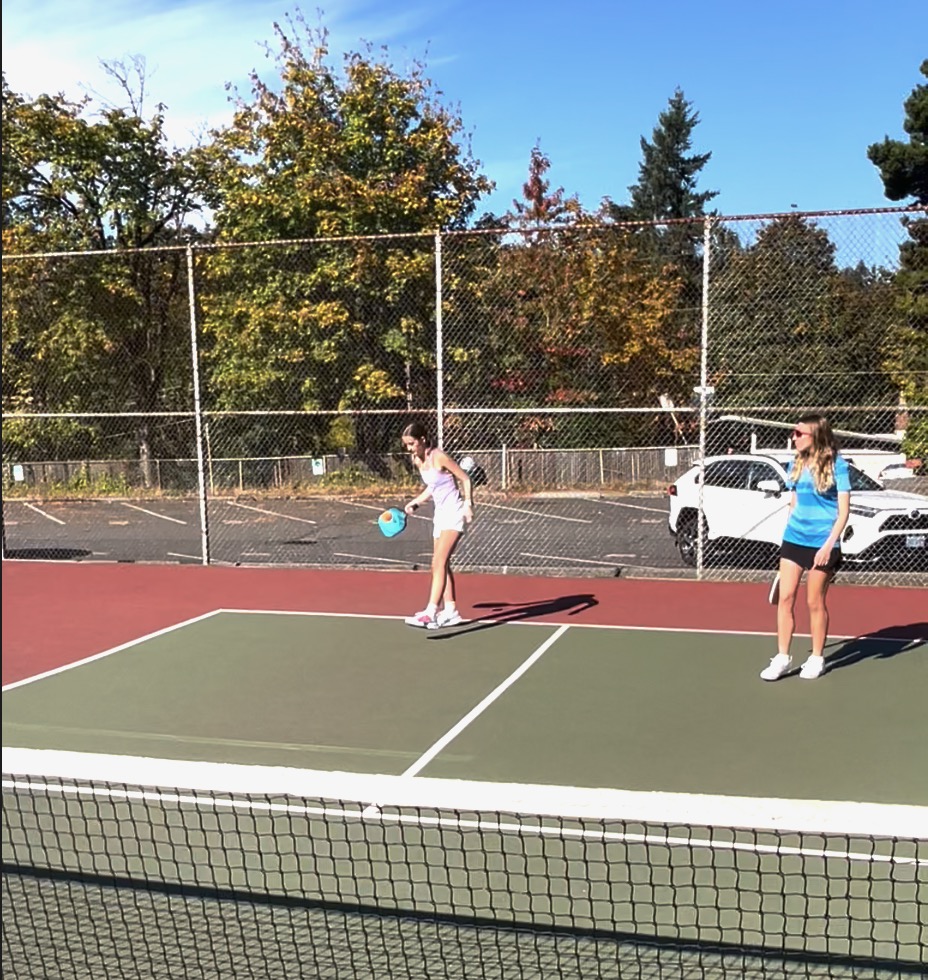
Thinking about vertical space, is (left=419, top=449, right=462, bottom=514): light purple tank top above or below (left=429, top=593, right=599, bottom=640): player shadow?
above

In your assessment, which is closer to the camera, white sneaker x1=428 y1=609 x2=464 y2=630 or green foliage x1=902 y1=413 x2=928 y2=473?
white sneaker x1=428 y1=609 x2=464 y2=630

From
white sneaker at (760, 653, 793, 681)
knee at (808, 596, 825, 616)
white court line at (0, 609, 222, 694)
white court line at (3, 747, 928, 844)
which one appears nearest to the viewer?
white court line at (3, 747, 928, 844)

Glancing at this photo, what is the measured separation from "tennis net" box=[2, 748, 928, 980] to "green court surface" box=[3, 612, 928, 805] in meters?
0.80

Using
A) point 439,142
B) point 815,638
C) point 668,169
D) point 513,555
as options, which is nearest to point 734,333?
point 513,555

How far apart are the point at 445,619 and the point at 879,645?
11.4 ft

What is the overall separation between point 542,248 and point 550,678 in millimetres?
13607

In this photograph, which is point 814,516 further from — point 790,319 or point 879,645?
point 790,319

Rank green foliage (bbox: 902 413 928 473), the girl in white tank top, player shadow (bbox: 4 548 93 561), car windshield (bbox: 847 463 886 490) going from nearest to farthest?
the girl in white tank top < car windshield (bbox: 847 463 886 490) < player shadow (bbox: 4 548 93 561) < green foliage (bbox: 902 413 928 473)

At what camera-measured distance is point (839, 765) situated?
16.7ft

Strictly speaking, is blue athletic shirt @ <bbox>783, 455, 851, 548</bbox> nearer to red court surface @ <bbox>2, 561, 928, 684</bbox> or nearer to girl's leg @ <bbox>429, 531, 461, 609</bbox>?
red court surface @ <bbox>2, 561, 928, 684</bbox>

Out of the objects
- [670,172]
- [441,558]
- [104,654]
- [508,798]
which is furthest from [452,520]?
[670,172]

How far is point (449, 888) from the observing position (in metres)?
3.79

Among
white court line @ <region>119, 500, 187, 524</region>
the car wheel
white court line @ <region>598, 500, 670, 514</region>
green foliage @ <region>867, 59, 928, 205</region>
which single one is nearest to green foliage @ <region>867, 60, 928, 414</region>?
green foliage @ <region>867, 59, 928, 205</region>

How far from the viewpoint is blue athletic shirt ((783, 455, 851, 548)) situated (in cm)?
636
